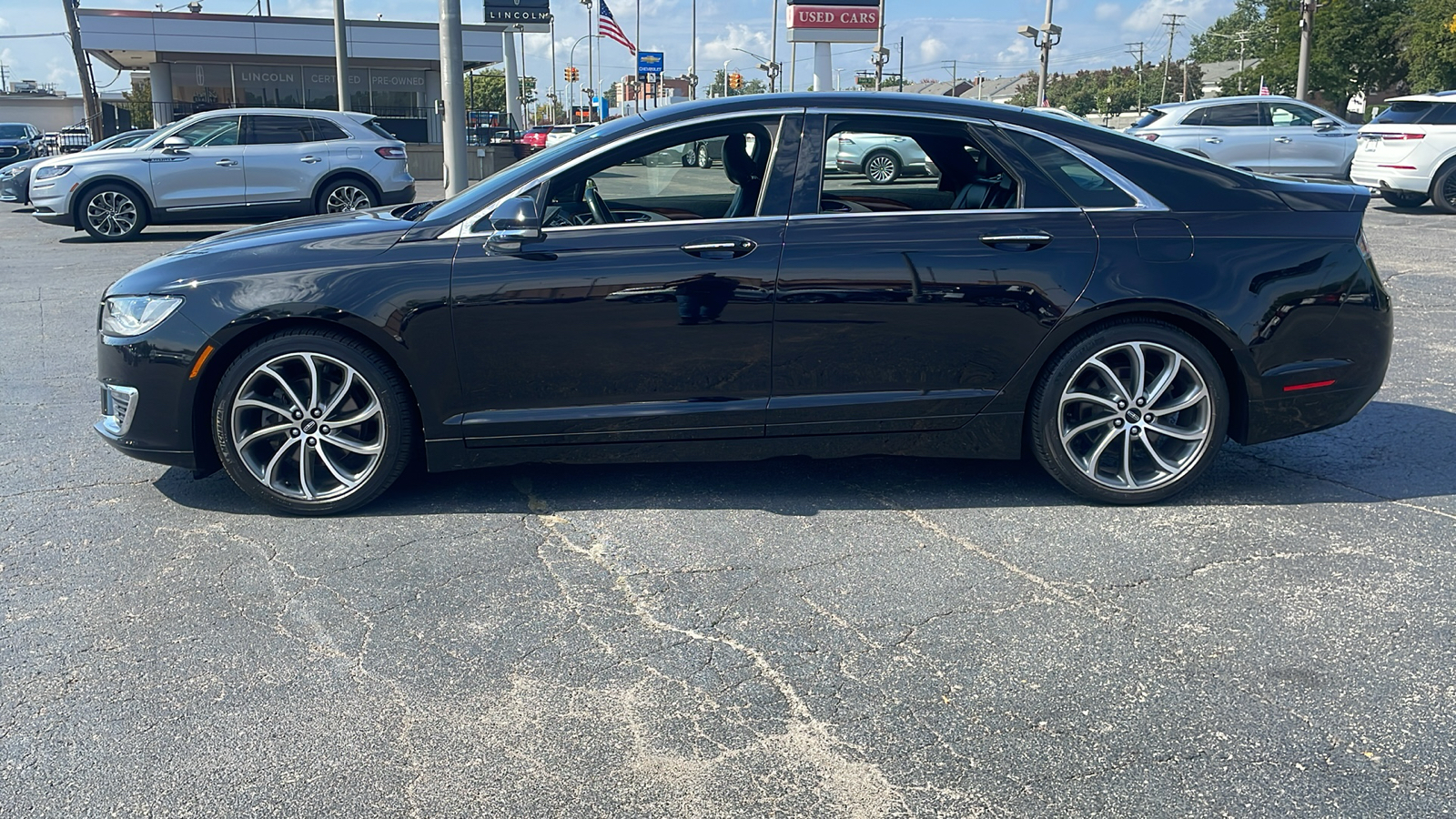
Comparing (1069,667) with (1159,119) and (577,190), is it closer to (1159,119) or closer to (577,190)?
(577,190)

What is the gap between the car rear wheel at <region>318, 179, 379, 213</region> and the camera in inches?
608

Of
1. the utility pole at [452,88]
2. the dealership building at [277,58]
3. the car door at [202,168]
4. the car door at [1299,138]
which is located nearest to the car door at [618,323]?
the utility pole at [452,88]

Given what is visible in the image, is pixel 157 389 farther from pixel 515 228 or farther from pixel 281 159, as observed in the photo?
pixel 281 159

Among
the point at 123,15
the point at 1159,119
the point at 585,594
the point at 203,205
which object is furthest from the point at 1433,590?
the point at 123,15

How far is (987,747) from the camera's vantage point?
9.41 ft

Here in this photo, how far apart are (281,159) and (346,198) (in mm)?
932

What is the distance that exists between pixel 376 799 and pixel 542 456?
1.94 m

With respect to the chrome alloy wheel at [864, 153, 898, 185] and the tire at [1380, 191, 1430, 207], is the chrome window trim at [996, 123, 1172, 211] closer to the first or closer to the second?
the chrome alloy wheel at [864, 153, 898, 185]

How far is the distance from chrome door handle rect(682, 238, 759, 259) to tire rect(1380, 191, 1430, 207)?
16577 mm

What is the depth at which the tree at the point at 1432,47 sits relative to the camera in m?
52.6

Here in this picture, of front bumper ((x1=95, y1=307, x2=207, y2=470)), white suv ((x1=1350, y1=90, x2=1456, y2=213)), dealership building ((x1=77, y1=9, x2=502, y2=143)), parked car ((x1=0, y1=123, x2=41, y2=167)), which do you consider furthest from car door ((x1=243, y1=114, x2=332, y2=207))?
dealership building ((x1=77, y1=9, x2=502, y2=143))

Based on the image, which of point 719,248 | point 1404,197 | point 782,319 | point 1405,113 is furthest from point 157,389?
point 1404,197

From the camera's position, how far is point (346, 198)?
15594mm

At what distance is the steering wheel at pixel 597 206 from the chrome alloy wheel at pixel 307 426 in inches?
43.0
